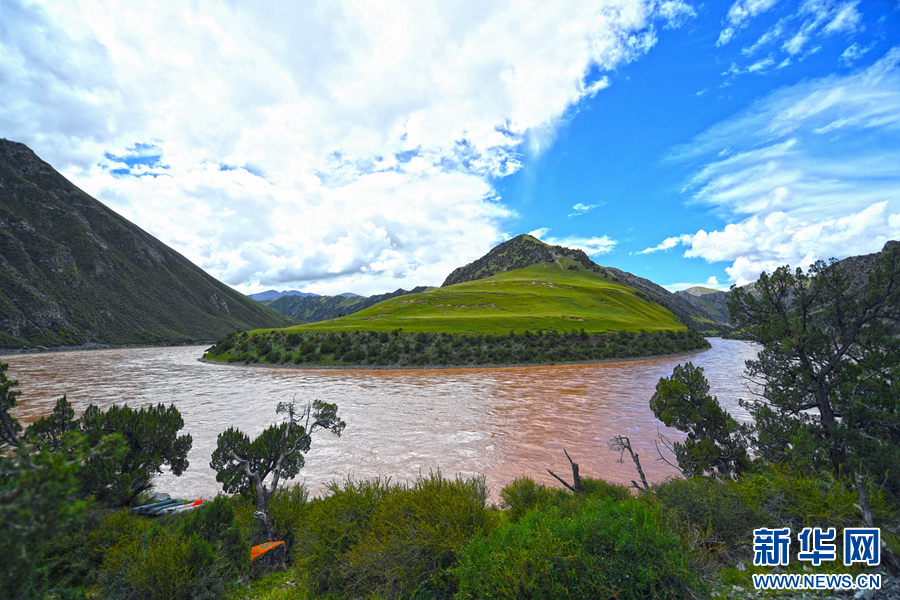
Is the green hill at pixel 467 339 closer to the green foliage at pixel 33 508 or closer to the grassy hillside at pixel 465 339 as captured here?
the grassy hillside at pixel 465 339

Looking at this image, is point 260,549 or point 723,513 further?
point 260,549

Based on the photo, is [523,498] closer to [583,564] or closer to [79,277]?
[583,564]

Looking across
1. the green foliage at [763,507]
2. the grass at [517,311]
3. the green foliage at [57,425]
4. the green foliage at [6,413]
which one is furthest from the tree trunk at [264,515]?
the grass at [517,311]

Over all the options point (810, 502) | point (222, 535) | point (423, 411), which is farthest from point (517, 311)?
point (222, 535)

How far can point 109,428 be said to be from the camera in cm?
1225

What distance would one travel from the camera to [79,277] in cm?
12206

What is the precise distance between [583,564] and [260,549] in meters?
7.98

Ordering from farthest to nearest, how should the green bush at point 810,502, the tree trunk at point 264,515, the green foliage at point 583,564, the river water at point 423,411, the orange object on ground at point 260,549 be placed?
the river water at point 423,411 → the tree trunk at point 264,515 → the orange object on ground at point 260,549 → the green bush at point 810,502 → the green foliage at point 583,564

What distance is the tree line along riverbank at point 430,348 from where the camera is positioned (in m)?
58.2

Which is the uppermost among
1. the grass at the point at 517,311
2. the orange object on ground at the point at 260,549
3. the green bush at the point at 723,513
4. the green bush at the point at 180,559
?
the grass at the point at 517,311

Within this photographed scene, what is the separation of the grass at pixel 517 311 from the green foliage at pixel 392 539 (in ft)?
206

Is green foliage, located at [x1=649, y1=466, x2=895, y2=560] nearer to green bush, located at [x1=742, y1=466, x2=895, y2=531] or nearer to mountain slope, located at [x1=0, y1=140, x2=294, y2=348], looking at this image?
green bush, located at [x1=742, y1=466, x2=895, y2=531]

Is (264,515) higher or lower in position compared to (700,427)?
lower

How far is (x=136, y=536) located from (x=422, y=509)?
642 centimetres
